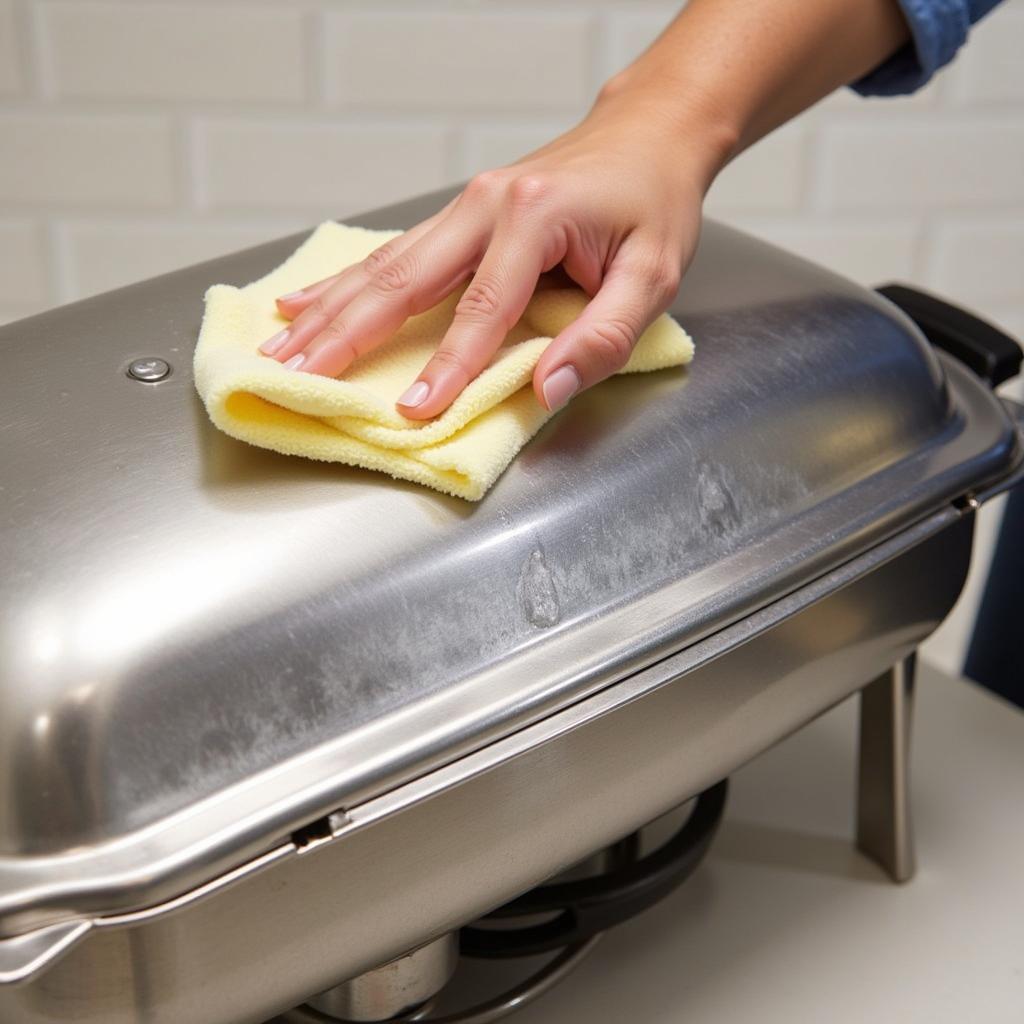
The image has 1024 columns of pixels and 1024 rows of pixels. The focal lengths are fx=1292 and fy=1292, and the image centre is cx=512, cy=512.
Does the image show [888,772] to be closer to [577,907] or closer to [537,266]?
[577,907]

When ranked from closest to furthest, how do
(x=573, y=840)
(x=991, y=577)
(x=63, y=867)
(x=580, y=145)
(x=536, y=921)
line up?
(x=63, y=867)
(x=573, y=840)
(x=580, y=145)
(x=536, y=921)
(x=991, y=577)

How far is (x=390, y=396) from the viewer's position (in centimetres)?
53

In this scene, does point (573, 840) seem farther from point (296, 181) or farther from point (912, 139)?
point (912, 139)

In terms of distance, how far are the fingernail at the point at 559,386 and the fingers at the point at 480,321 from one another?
0.11 ft

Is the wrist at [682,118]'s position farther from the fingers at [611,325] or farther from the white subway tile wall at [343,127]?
the white subway tile wall at [343,127]

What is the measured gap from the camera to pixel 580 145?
623 mm

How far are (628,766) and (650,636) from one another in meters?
0.05

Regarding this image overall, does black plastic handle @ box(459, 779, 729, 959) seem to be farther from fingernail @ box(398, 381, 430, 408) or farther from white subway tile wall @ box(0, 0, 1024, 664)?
white subway tile wall @ box(0, 0, 1024, 664)

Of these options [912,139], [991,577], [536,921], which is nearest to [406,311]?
[536,921]

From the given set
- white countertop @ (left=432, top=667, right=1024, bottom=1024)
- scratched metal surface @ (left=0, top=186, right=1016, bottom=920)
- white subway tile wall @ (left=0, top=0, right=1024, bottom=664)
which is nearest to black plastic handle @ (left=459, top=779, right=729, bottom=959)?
white countertop @ (left=432, top=667, right=1024, bottom=1024)

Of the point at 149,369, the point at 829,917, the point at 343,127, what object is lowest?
the point at 829,917

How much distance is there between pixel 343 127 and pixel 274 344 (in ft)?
2.68

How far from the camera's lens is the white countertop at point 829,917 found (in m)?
0.64

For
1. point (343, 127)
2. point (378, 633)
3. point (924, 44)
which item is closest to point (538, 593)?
point (378, 633)
